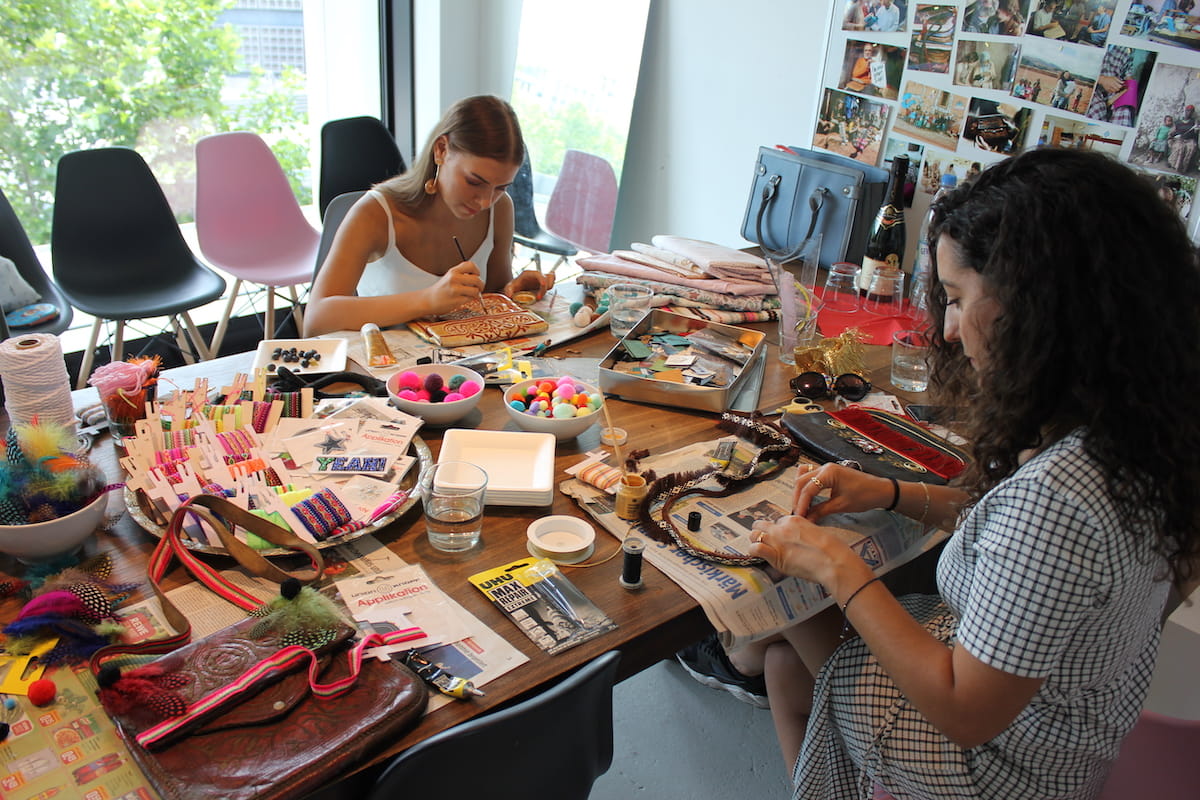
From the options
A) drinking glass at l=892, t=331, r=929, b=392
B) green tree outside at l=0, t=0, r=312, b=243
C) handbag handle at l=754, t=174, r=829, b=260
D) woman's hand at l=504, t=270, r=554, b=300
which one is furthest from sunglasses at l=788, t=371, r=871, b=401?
A: green tree outside at l=0, t=0, r=312, b=243

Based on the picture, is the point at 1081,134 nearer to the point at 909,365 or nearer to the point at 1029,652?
the point at 909,365

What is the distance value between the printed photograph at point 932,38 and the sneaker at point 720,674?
176cm

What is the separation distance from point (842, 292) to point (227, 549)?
1746mm

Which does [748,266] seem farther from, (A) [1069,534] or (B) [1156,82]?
(A) [1069,534]

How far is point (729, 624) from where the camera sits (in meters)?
1.11

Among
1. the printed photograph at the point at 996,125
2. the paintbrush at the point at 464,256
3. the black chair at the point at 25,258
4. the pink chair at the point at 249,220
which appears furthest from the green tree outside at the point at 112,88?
the printed photograph at the point at 996,125

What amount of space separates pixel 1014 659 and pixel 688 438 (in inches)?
27.7

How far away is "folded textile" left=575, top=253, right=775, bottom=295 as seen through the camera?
2.15 m

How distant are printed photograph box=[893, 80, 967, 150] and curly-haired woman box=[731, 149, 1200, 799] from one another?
4.84 feet

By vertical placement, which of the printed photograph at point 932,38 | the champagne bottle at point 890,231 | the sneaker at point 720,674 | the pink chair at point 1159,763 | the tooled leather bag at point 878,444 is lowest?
the sneaker at point 720,674

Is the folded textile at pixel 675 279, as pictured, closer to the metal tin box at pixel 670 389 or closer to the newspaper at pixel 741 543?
the metal tin box at pixel 670 389

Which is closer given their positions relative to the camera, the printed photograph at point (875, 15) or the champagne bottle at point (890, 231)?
the champagne bottle at point (890, 231)

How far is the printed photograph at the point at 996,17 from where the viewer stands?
7.33 ft

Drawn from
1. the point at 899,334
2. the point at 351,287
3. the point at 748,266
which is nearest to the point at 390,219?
the point at 351,287
